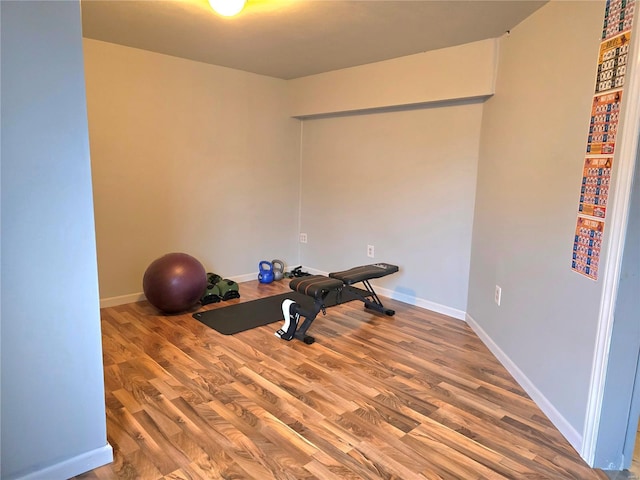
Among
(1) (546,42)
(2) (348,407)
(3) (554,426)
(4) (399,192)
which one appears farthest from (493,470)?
(4) (399,192)

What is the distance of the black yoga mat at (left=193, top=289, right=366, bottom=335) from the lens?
10.5 feet

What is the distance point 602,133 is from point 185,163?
3355mm

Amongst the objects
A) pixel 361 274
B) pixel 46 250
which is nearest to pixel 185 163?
pixel 361 274

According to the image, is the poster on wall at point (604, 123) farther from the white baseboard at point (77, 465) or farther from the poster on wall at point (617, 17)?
the white baseboard at point (77, 465)

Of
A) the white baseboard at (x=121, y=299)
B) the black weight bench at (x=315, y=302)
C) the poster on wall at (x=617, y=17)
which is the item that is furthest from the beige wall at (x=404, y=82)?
the white baseboard at (x=121, y=299)

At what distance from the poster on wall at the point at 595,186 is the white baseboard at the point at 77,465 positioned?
93.4 inches

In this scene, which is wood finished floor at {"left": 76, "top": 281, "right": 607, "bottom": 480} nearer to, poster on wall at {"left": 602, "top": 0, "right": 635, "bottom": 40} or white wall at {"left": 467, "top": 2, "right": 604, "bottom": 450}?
white wall at {"left": 467, "top": 2, "right": 604, "bottom": 450}

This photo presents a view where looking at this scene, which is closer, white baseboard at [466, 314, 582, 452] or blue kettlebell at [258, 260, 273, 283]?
white baseboard at [466, 314, 582, 452]

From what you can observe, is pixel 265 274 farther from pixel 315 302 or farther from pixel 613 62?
pixel 613 62

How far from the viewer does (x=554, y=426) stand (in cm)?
203

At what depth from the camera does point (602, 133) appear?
1.76 m

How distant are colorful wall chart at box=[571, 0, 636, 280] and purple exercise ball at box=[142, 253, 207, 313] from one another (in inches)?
108

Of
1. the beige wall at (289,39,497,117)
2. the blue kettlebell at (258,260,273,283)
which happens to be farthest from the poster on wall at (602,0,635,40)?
the blue kettlebell at (258,260,273,283)

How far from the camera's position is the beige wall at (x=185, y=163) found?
3.42m
